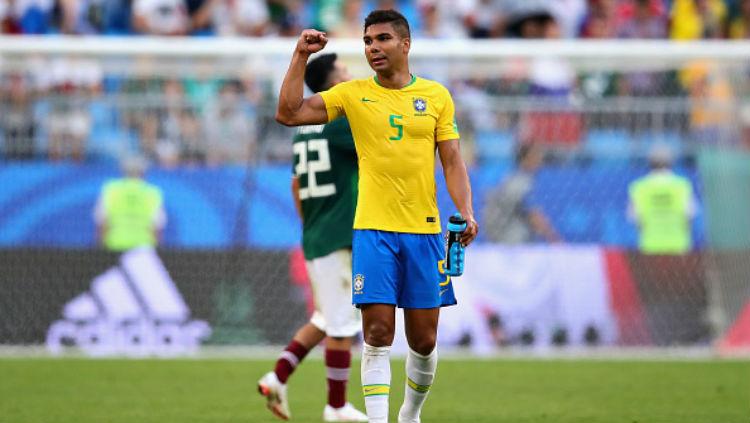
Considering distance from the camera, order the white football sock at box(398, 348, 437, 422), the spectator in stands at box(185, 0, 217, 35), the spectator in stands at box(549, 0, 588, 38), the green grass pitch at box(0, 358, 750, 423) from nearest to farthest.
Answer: the white football sock at box(398, 348, 437, 422) < the green grass pitch at box(0, 358, 750, 423) < the spectator in stands at box(185, 0, 217, 35) < the spectator in stands at box(549, 0, 588, 38)

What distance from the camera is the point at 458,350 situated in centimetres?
1523

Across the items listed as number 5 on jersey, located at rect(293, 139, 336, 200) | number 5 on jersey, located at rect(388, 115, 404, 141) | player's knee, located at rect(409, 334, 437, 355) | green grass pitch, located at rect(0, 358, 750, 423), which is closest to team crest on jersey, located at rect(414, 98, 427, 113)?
number 5 on jersey, located at rect(388, 115, 404, 141)

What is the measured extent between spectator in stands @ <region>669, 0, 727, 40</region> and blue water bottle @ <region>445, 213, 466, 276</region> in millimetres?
14099

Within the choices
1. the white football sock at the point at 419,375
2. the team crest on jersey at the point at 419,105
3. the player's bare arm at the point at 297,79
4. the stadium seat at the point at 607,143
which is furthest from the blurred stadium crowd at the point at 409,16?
the player's bare arm at the point at 297,79

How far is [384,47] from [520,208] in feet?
28.7

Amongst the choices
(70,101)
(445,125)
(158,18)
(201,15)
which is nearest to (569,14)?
(201,15)

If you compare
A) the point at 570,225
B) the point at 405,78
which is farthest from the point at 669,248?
the point at 405,78

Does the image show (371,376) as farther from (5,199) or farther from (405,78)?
(5,199)

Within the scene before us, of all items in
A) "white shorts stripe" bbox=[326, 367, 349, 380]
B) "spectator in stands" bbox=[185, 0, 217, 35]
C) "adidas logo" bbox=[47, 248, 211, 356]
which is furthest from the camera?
"spectator in stands" bbox=[185, 0, 217, 35]

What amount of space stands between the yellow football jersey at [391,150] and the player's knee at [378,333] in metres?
0.55

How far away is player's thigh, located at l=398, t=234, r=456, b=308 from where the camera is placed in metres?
7.34

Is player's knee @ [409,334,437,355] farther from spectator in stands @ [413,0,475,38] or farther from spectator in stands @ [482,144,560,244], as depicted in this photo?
spectator in stands @ [413,0,475,38]

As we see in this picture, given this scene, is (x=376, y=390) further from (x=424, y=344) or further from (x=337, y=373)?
(x=337, y=373)

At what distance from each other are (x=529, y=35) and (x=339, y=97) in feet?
40.4
